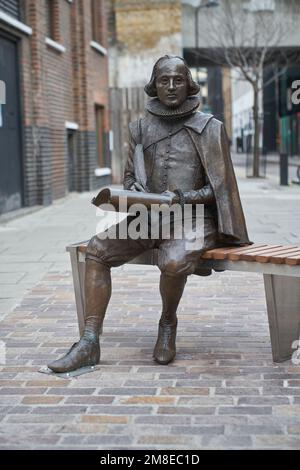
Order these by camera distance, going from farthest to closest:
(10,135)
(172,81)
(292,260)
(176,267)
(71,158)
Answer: (71,158) < (10,135) < (172,81) < (176,267) < (292,260)

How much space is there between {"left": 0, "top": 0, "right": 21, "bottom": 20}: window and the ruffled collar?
903 cm

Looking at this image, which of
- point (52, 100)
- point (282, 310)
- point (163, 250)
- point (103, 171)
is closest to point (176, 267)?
point (163, 250)

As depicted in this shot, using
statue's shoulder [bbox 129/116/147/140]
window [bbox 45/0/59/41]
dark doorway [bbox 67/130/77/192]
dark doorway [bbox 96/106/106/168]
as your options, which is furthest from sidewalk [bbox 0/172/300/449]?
dark doorway [bbox 96/106/106/168]

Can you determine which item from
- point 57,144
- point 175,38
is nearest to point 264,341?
point 57,144

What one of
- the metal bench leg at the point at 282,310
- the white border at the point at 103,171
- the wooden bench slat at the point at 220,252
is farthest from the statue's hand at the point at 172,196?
the white border at the point at 103,171

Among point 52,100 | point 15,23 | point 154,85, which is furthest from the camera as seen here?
point 52,100

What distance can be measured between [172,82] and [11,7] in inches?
388

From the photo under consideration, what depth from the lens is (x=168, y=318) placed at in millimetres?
4836

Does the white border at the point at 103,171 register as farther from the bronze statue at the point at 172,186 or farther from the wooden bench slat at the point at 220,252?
the wooden bench slat at the point at 220,252

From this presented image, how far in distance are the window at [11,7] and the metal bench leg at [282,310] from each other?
9908 millimetres

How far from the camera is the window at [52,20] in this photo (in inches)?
653

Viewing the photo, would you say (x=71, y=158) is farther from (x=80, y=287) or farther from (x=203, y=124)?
(x=203, y=124)

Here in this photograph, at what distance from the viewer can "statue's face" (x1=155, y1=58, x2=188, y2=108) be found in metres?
4.80

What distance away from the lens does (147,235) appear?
477 centimetres
